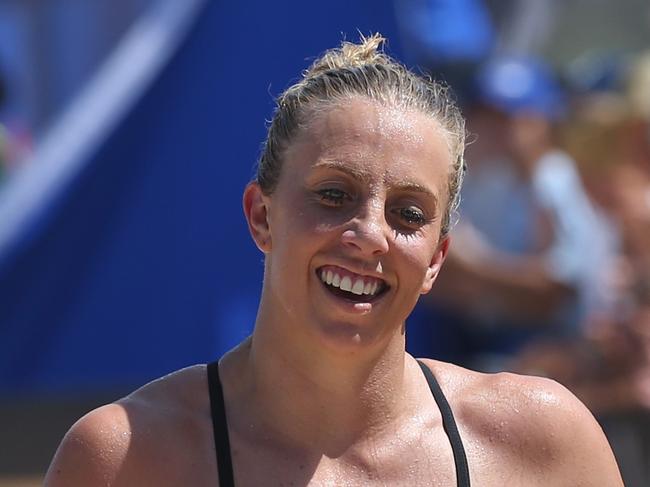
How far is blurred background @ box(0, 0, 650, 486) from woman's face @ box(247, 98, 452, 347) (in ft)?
9.77

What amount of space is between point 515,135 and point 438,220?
3284 mm

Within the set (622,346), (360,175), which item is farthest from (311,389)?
(622,346)

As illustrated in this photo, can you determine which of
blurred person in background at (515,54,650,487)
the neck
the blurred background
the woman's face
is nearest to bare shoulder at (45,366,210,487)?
the neck

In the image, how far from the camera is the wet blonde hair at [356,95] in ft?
7.67

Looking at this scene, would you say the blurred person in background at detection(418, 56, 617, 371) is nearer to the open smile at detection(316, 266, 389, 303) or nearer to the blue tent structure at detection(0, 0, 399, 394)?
the blue tent structure at detection(0, 0, 399, 394)

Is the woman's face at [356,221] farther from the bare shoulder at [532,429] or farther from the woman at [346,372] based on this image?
the bare shoulder at [532,429]

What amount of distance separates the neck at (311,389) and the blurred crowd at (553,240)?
2747 millimetres

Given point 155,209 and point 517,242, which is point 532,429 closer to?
point 517,242

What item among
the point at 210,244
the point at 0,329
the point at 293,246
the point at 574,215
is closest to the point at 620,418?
the point at 574,215

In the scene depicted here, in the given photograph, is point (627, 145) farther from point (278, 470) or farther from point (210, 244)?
point (278, 470)

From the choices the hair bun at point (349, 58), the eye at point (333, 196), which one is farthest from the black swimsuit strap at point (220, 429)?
Result: the hair bun at point (349, 58)

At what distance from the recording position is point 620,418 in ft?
16.3

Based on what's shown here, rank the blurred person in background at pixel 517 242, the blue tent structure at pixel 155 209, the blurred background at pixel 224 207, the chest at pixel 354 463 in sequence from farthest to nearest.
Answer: the blue tent structure at pixel 155 209 < the blurred background at pixel 224 207 < the blurred person in background at pixel 517 242 < the chest at pixel 354 463

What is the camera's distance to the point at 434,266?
240 cm
